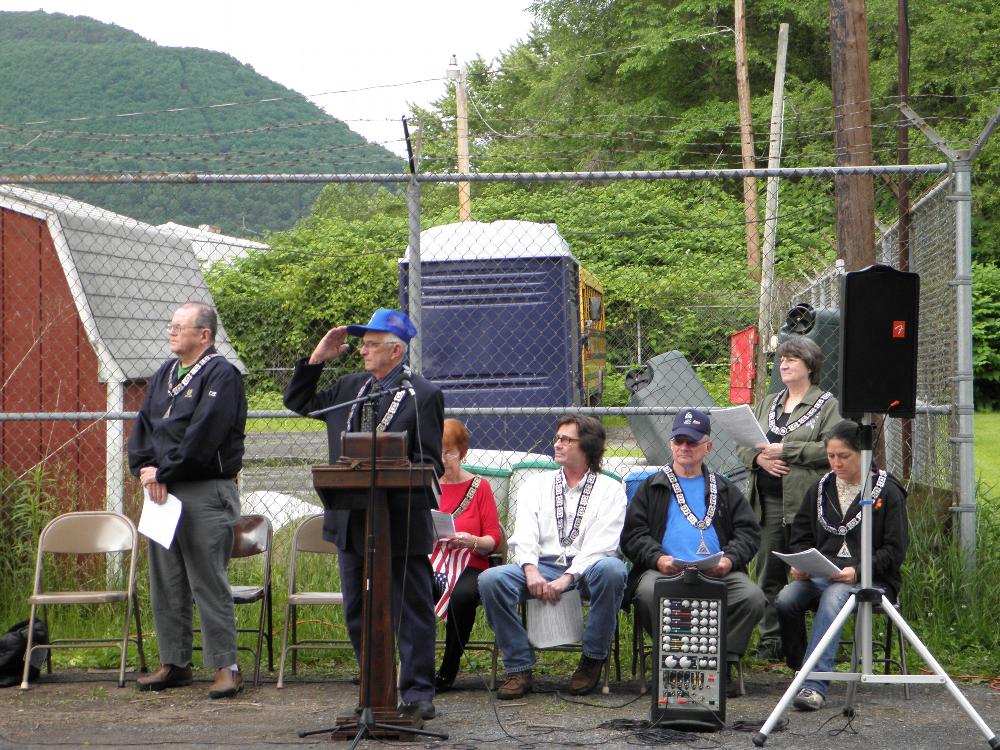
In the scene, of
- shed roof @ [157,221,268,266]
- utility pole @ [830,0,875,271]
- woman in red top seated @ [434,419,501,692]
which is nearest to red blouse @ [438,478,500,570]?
woman in red top seated @ [434,419,501,692]

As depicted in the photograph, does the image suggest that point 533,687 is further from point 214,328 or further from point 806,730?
point 214,328

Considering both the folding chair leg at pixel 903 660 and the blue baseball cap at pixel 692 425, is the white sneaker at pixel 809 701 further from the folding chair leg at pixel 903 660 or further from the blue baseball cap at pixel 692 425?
the blue baseball cap at pixel 692 425

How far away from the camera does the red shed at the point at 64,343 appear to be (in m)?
7.92

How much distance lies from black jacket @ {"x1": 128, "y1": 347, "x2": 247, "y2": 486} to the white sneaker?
9.71 ft

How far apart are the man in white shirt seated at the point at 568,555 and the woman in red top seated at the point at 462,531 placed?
174 mm

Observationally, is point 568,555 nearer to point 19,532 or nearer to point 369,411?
point 369,411

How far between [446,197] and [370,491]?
36.4 m

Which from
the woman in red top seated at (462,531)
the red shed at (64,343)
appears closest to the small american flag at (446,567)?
the woman in red top seated at (462,531)

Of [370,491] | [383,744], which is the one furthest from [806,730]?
[370,491]

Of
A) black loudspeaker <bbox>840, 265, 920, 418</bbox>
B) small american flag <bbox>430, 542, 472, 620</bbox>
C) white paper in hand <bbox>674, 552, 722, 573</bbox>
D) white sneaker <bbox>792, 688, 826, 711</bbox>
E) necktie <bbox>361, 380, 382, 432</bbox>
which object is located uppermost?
black loudspeaker <bbox>840, 265, 920, 418</bbox>

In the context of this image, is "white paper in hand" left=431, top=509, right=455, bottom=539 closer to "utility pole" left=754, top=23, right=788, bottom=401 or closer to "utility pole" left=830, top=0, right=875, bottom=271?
"utility pole" left=754, top=23, right=788, bottom=401

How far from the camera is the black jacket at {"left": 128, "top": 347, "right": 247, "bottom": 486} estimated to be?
5930 mm

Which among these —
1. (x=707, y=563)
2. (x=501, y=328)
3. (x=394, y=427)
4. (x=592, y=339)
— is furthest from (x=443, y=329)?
(x=394, y=427)

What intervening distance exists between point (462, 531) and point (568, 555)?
0.57 metres
